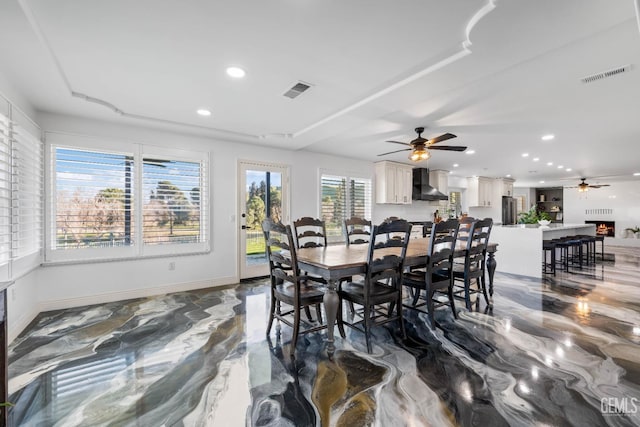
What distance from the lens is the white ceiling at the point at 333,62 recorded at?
5.68ft

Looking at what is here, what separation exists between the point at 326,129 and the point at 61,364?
11.8 ft

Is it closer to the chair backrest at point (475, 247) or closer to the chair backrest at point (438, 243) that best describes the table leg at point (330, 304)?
the chair backrest at point (438, 243)

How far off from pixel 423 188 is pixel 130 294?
6255 millimetres

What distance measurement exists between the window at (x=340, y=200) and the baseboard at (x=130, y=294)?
7.21ft

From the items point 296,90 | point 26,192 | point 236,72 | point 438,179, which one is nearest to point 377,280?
point 296,90

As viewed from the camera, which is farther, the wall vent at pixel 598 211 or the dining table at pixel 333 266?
the wall vent at pixel 598 211

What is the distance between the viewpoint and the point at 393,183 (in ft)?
21.7

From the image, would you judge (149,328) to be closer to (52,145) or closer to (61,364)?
(61,364)

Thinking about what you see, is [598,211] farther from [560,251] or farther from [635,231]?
[560,251]

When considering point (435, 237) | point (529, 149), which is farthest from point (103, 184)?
point (529, 149)

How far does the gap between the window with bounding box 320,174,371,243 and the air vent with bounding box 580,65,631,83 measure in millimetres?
3996

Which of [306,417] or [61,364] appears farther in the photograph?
[61,364]

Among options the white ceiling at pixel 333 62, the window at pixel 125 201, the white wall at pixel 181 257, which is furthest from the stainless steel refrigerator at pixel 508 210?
the window at pixel 125 201

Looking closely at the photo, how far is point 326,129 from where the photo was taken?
13.0 feet
